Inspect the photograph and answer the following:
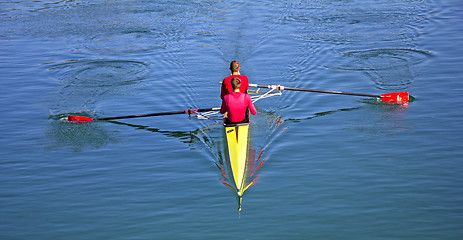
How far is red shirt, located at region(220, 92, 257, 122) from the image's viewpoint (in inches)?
449

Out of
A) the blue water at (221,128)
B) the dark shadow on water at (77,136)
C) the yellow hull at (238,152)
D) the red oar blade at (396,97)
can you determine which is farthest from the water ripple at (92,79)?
the red oar blade at (396,97)

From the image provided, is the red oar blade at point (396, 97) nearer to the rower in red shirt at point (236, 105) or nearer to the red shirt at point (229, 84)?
the red shirt at point (229, 84)

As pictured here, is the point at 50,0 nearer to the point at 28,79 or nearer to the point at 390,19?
the point at 28,79

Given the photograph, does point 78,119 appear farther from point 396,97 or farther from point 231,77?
point 396,97

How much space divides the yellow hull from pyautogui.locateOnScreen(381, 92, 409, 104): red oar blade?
5.16 meters

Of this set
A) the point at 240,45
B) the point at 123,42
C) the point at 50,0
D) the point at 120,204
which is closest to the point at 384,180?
the point at 120,204

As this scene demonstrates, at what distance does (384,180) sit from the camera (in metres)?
10.3

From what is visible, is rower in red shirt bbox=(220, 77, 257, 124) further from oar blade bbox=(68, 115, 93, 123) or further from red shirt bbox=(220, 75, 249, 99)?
oar blade bbox=(68, 115, 93, 123)

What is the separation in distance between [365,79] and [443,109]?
326cm

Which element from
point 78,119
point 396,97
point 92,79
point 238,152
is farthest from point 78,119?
point 396,97

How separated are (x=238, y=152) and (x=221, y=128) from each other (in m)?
3.08

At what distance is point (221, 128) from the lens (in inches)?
537

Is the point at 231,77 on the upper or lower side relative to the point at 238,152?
upper

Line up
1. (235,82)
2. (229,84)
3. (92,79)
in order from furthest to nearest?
(92,79) < (229,84) < (235,82)
